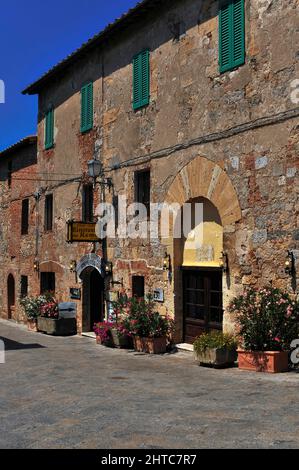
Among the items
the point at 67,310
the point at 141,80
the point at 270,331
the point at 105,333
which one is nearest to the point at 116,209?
the point at 105,333

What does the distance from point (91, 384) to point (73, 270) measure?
8.29m

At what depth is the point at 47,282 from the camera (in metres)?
19.0

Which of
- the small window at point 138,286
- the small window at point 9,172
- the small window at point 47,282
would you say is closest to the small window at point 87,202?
the small window at point 138,286

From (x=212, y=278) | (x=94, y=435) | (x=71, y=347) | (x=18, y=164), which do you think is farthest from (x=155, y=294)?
(x=18, y=164)

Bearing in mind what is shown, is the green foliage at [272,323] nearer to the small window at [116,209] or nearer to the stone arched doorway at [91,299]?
the small window at [116,209]

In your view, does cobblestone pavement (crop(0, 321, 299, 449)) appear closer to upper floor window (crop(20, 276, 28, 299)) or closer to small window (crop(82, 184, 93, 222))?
small window (crop(82, 184, 93, 222))

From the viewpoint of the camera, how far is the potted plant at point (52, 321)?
16688 mm

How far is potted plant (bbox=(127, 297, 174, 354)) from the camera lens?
12.1 meters

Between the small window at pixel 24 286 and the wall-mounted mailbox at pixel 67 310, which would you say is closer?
Answer: the wall-mounted mailbox at pixel 67 310

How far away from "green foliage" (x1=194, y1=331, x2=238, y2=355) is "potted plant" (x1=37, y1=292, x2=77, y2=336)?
715cm

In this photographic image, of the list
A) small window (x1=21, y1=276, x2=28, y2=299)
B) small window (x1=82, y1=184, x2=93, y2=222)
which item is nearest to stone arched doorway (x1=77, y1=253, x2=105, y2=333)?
small window (x1=82, y1=184, x2=93, y2=222)

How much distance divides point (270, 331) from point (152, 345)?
3.58m

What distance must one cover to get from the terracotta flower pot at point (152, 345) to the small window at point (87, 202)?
4.97m

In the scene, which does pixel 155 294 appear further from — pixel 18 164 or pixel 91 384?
pixel 18 164
